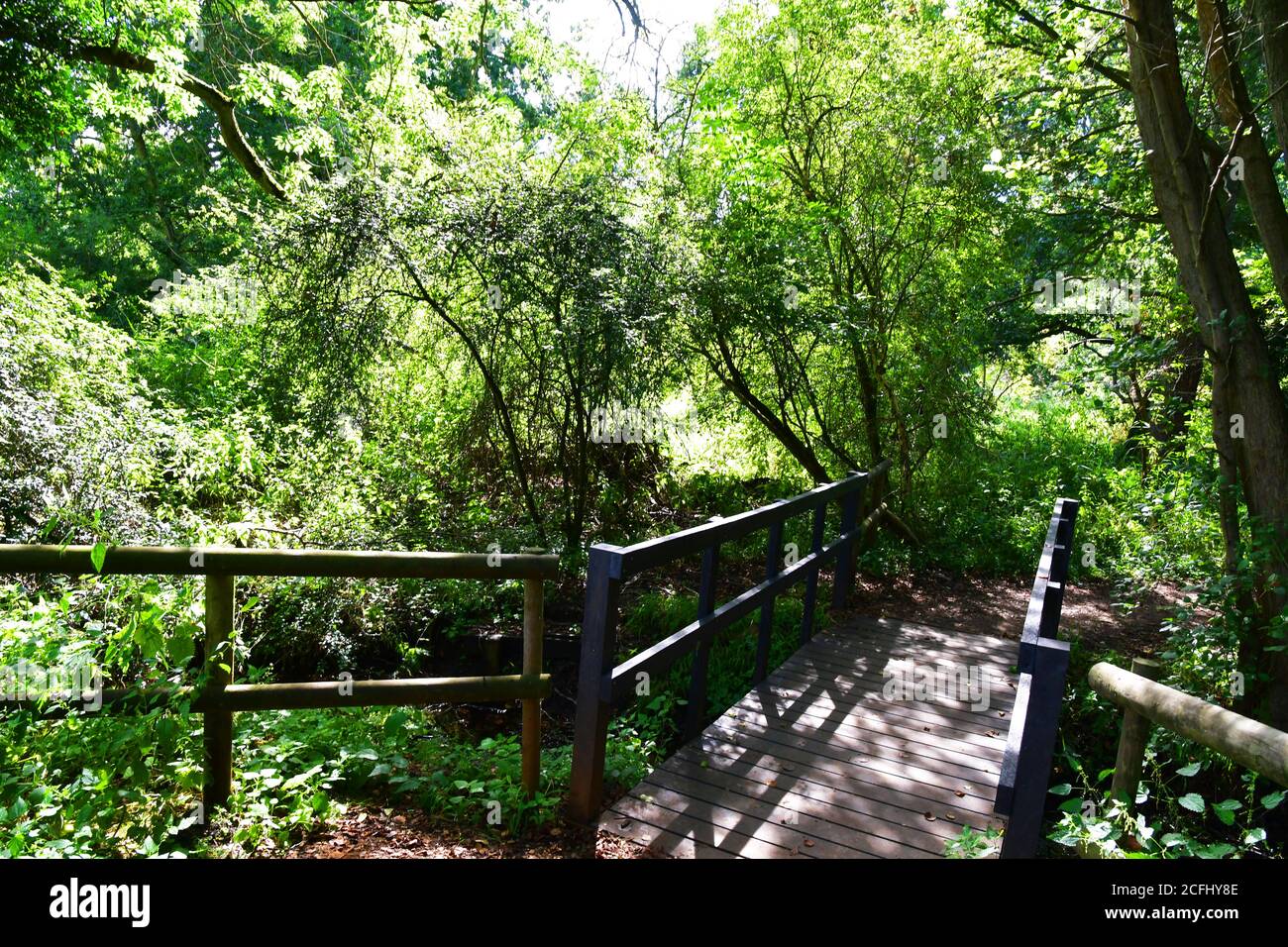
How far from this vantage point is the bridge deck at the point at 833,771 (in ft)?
12.4

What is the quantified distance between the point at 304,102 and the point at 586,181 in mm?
6927

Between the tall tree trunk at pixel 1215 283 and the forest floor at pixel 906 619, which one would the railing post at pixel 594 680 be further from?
the tall tree trunk at pixel 1215 283

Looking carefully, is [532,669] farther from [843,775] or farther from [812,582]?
[812,582]

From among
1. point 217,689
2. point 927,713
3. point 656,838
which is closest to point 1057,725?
point 656,838

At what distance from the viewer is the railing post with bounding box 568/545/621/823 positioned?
380cm

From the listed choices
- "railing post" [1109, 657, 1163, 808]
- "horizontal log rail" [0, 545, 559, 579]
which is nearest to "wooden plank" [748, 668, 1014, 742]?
"railing post" [1109, 657, 1163, 808]

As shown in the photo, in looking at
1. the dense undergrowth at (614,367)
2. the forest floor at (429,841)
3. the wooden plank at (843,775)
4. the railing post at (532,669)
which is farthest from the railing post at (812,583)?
the forest floor at (429,841)

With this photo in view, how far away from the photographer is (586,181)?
327 inches

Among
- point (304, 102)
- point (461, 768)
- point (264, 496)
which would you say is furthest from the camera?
point (304, 102)


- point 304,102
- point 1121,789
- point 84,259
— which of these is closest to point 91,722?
point 1121,789

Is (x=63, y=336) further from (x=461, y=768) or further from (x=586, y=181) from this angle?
(x=461, y=768)

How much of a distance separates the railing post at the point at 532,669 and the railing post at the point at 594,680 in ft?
0.61

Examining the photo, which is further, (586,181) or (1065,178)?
(1065,178)
